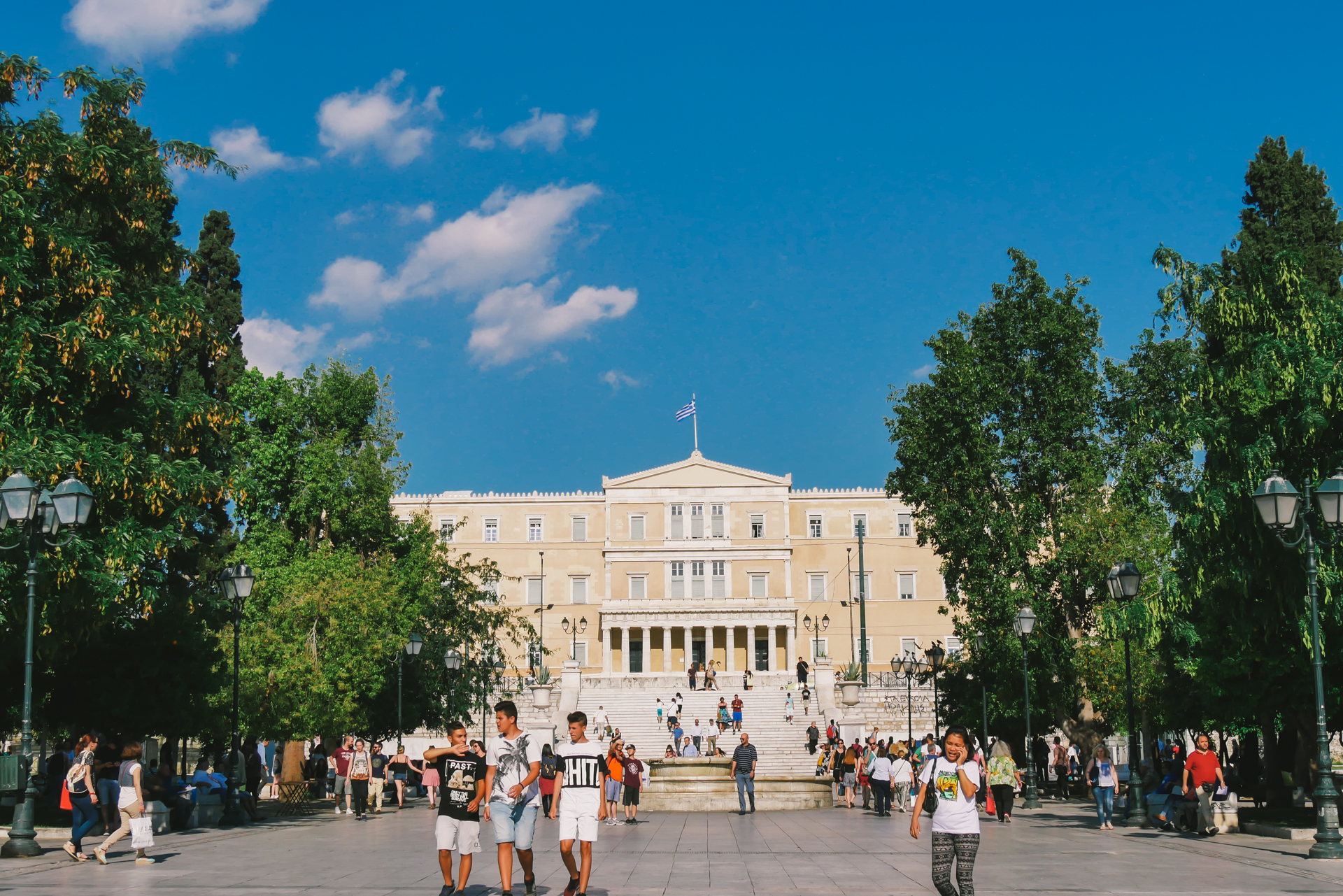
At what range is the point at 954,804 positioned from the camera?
8914mm

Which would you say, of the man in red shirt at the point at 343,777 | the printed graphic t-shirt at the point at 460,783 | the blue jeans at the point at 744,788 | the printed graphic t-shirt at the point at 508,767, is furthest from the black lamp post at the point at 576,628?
the printed graphic t-shirt at the point at 508,767

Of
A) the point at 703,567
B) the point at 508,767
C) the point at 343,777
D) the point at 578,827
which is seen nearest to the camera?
the point at 508,767

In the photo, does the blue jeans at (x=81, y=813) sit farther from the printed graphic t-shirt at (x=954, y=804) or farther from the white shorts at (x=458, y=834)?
the printed graphic t-shirt at (x=954, y=804)

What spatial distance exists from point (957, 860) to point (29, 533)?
12305 mm

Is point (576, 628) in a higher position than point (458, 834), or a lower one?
higher

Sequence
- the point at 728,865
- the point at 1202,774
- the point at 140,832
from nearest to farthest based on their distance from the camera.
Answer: the point at 728,865 → the point at 140,832 → the point at 1202,774

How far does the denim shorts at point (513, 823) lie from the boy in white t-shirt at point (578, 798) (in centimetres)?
29

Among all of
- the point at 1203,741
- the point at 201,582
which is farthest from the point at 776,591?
the point at 1203,741

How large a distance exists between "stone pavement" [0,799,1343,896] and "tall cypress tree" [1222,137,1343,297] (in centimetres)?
1581

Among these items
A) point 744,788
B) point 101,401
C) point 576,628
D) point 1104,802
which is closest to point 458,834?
point 101,401

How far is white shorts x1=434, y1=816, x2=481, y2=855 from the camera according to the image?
34.6 feet

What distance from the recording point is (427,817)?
24.4 m

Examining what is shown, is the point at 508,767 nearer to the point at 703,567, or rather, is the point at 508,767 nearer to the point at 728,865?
the point at 728,865

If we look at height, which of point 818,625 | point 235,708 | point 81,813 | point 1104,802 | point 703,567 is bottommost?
point 1104,802
